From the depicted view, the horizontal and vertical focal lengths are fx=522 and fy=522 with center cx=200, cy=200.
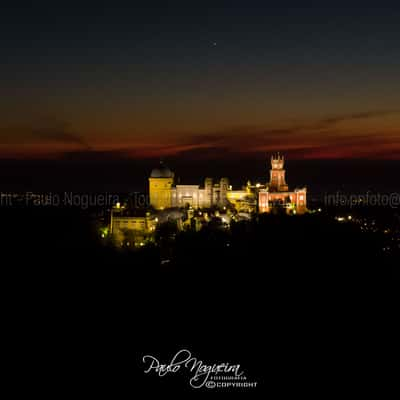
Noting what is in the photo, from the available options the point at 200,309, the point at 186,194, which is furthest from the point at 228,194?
the point at 200,309

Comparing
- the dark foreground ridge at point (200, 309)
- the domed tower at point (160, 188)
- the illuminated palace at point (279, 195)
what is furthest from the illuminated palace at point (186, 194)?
the dark foreground ridge at point (200, 309)

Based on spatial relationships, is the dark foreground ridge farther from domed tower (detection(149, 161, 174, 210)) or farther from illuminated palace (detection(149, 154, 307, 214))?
domed tower (detection(149, 161, 174, 210))

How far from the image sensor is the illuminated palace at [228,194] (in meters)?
53.2

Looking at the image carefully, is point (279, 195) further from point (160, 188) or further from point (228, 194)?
point (160, 188)

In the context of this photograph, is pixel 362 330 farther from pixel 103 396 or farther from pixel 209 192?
pixel 209 192

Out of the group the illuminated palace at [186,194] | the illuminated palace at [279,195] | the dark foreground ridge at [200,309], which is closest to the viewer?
the dark foreground ridge at [200,309]

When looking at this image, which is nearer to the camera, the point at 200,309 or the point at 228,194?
the point at 200,309

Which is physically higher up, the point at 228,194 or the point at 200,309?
the point at 228,194

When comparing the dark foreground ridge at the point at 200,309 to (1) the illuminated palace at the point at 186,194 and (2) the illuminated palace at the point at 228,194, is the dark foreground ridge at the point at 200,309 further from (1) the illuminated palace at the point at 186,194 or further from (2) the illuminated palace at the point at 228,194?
(1) the illuminated palace at the point at 186,194

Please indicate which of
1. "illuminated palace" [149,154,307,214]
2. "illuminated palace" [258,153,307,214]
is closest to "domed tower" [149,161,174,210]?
"illuminated palace" [149,154,307,214]

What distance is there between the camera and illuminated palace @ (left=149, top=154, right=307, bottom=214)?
5316cm

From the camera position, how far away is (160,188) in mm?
57719

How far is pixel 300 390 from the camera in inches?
670

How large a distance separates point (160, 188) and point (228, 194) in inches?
298
